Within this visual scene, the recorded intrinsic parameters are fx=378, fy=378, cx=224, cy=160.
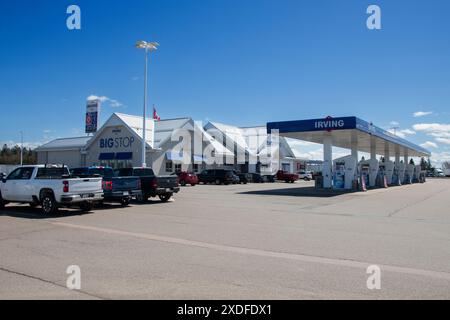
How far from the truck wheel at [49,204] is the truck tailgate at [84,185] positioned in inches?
35.4

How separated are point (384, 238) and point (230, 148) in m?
46.5

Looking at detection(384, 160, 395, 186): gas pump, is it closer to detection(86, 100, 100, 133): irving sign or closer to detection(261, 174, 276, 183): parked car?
detection(261, 174, 276, 183): parked car

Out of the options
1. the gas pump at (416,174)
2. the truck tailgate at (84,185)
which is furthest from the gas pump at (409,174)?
the truck tailgate at (84,185)

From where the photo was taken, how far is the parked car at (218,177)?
40500mm

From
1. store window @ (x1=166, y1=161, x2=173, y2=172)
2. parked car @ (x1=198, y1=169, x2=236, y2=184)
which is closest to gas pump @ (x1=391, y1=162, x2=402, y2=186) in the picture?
parked car @ (x1=198, y1=169, x2=236, y2=184)

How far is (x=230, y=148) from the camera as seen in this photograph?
56.0 meters

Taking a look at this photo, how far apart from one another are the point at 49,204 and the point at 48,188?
606mm

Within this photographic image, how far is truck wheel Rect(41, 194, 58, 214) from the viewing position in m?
14.1

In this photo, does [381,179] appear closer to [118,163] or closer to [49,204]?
[118,163]

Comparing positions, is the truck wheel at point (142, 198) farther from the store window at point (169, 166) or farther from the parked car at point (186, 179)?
the store window at point (169, 166)

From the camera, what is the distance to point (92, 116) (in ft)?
183

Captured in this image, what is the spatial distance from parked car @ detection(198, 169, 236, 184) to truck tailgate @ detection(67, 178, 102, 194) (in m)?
25.8

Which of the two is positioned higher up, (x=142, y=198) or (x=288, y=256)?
(x=142, y=198)

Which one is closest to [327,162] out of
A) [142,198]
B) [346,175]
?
[346,175]
